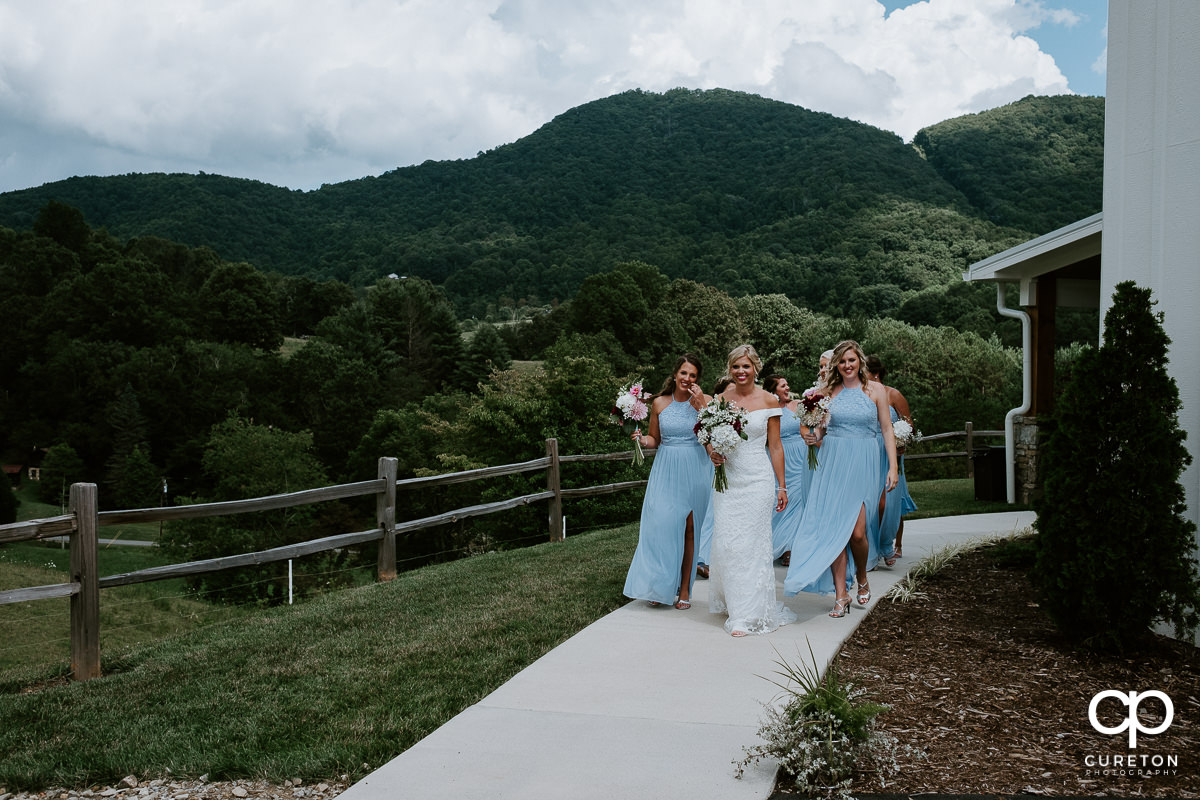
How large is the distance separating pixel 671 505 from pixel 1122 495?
2923 mm

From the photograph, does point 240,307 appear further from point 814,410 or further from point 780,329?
point 814,410

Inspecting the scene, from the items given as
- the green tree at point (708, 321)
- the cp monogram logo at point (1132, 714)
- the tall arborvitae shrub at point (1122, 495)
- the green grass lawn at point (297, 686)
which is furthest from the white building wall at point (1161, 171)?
the green tree at point (708, 321)

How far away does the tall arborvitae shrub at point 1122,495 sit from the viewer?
5.12 meters

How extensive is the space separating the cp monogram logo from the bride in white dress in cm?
212

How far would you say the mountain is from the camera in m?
70.1

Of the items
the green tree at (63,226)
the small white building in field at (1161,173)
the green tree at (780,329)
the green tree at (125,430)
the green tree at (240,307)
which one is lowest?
the green tree at (125,430)

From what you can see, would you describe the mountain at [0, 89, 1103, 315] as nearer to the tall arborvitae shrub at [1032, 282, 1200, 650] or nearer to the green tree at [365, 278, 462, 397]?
the green tree at [365, 278, 462, 397]

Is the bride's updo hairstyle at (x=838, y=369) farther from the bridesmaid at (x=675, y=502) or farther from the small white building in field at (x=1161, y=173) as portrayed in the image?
the small white building in field at (x=1161, y=173)

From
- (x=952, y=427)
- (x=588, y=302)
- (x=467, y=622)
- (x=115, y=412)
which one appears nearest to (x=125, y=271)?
(x=115, y=412)

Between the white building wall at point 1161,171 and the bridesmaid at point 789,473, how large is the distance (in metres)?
3.06

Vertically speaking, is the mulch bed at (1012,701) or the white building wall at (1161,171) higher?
the white building wall at (1161,171)

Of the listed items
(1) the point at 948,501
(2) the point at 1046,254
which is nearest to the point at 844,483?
(2) the point at 1046,254

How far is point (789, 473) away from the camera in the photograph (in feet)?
28.6

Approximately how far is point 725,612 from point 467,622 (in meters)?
1.84
